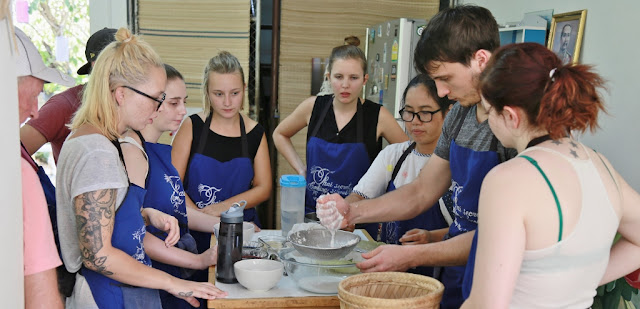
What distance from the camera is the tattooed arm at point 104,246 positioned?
175 centimetres

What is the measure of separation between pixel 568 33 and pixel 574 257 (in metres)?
2.55

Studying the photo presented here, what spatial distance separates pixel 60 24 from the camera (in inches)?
223

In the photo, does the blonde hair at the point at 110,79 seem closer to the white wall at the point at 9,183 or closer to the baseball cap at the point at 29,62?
the baseball cap at the point at 29,62

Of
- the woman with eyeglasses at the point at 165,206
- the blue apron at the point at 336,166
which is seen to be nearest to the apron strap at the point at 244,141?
the blue apron at the point at 336,166

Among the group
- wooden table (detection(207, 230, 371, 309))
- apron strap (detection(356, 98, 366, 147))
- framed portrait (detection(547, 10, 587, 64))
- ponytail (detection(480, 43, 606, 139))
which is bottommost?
wooden table (detection(207, 230, 371, 309))

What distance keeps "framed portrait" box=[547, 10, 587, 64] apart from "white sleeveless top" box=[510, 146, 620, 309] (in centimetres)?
217

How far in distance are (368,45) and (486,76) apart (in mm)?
3839

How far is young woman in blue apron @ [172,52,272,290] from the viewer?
3.11 metres

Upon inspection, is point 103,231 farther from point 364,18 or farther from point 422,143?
point 364,18

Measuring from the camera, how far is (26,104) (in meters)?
1.56

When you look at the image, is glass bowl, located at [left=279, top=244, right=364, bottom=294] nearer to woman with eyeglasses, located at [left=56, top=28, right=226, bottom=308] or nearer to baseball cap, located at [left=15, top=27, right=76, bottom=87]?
woman with eyeglasses, located at [left=56, top=28, right=226, bottom=308]

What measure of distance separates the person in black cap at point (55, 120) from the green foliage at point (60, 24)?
2805 mm

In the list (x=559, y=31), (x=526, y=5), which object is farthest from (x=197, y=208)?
(x=526, y=5)

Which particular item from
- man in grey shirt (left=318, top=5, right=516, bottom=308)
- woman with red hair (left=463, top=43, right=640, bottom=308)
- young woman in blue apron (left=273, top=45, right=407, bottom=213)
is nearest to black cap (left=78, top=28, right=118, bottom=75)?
young woman in blue apron (left=273, top=45, right=407, bottom=213)
